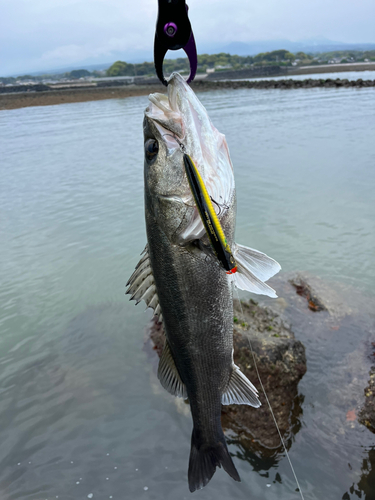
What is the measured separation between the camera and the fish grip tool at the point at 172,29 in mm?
2004

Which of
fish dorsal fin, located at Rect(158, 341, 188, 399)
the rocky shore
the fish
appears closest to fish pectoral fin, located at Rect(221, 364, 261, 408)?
the fish

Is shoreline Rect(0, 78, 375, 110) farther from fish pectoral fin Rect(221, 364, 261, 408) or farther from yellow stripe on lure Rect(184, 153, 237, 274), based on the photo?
yellow stripe on lure Rect(184, 153, 237, 274)

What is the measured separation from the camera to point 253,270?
2.38 metres

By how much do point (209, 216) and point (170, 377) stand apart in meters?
1.56

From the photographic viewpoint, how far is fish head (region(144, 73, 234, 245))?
2154 mm

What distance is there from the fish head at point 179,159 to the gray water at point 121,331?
338cm

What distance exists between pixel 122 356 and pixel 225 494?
105 inches

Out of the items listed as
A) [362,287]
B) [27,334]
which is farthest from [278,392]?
[27,334]

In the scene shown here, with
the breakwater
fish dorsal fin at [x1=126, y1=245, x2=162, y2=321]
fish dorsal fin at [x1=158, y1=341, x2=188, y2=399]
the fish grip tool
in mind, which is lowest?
fish dorsal fin at [x1=158, y1=341, x2=188, y2=399]

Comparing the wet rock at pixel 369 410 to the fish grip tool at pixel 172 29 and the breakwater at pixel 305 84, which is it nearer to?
the fish grip tool at pixel 172 29

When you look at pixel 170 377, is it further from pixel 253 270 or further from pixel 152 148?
pixel 152 148

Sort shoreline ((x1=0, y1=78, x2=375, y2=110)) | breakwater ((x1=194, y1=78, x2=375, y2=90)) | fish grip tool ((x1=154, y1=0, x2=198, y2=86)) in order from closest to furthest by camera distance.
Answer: fish grip tool ((x1=154, y1=0, x2=198, y2=86)), breakwater ((x1=194, y1=78, x2=375, y2=90)), shoreline ((x1=0, y1=78, x2=375, y2=110))

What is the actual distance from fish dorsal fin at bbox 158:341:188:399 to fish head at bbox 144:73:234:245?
1.07 meters

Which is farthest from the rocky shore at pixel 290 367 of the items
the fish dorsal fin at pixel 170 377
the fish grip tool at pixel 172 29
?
the fish grip tool at pixel 172 29
